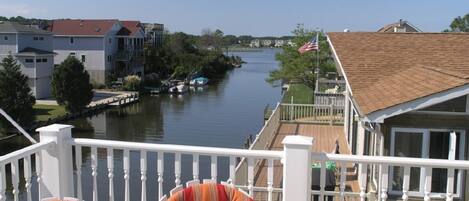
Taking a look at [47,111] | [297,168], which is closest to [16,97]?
[47,111]

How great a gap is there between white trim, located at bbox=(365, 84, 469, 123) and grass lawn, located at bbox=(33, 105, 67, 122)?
3249 cm

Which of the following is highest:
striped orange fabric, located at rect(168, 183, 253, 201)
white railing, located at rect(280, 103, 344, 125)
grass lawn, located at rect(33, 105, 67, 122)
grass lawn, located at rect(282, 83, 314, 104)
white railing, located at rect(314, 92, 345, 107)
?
striped orange fabric, located at rect(168, 183, 253, 201)

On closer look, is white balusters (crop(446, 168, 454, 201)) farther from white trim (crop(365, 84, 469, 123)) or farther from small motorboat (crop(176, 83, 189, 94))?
small motorboat (crop(176, 83, 189, 94))

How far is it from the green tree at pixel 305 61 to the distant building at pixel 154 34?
129ft

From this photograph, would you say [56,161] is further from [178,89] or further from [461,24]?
[461,24]

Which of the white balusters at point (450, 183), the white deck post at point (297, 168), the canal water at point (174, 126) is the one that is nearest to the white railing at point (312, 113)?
the canal water at point (174, 126)

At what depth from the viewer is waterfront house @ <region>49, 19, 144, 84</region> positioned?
60.0 metres

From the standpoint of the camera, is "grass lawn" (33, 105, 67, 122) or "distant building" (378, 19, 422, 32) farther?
"grass lawn" (33, 105, 67, 122)

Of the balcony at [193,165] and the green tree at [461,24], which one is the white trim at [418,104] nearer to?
the balcony at [193,165]

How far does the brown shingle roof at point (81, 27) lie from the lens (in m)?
60.2

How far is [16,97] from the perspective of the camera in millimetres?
34625

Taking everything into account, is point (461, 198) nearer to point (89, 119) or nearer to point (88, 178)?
point (88, 178)

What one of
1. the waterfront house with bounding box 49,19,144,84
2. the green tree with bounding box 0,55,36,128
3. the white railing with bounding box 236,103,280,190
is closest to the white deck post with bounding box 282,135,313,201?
the white railing with bounding box 236,103,280,190

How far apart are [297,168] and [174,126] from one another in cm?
3837
